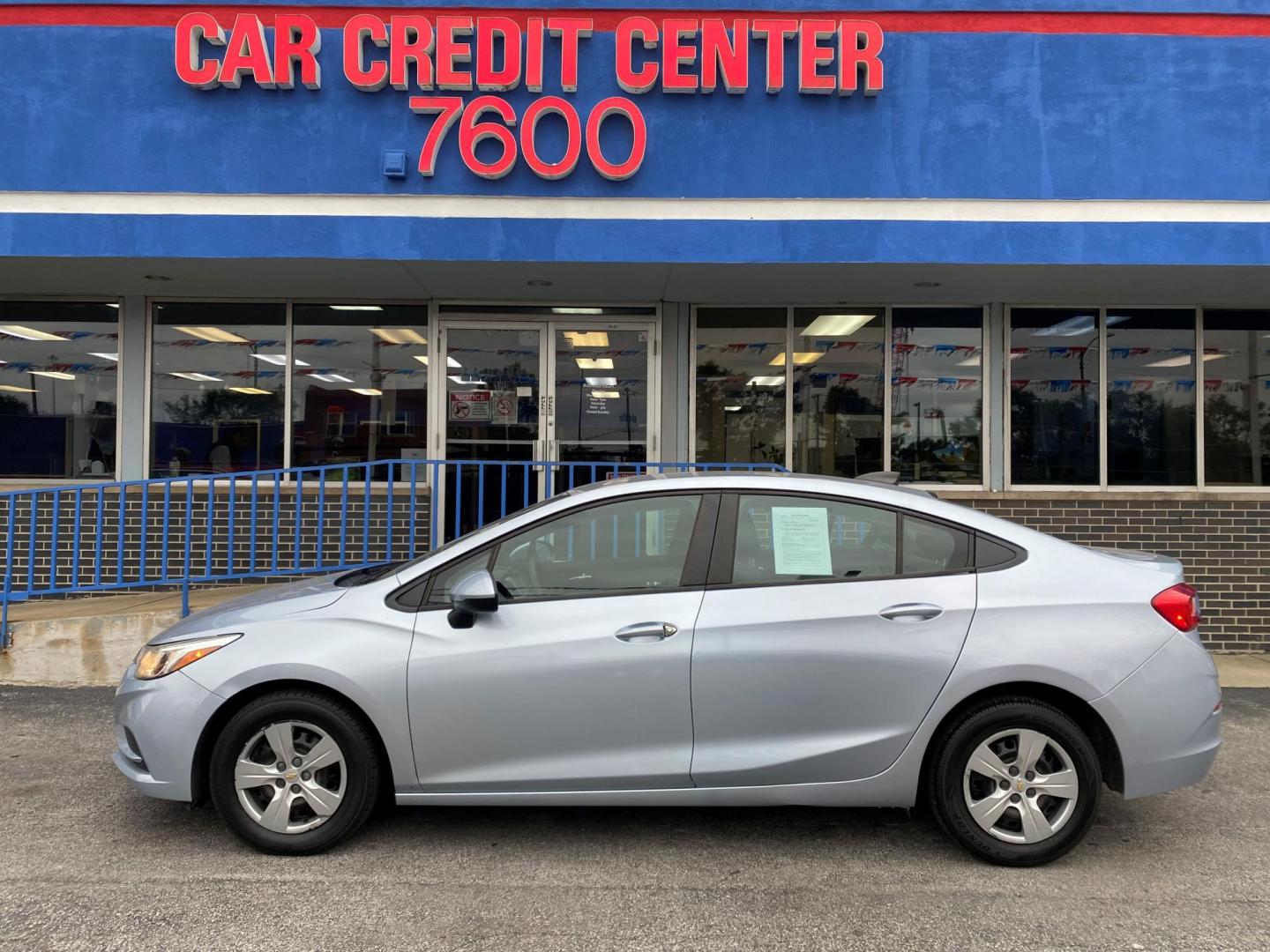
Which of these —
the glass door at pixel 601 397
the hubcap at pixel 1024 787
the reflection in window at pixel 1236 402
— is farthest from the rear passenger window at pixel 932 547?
the reflection in window at pixel 1236 402

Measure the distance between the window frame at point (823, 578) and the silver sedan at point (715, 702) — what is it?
2 centimetres

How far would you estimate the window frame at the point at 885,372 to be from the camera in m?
8.95

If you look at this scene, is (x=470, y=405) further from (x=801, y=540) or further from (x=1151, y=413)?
(x=1151, y=413)

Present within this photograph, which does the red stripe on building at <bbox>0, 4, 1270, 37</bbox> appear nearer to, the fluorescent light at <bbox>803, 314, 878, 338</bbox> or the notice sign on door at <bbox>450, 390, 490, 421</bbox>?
the fluorescent light at <bbox>803, 314, 878, 338</bbox>

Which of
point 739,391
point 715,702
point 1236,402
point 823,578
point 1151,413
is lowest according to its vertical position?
point 715,702

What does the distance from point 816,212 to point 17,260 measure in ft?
22.2

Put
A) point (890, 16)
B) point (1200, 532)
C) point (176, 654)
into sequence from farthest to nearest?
point (1200, 532)
point (890, 16)
point (176, 654)

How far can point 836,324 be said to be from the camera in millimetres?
9102

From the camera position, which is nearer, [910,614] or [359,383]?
[910,614]

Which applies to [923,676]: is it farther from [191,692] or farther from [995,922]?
[191,692]

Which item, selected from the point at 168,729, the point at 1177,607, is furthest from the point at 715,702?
the point at 168,729

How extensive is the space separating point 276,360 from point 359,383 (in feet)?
2.73

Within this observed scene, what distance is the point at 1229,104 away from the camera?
25.4ft

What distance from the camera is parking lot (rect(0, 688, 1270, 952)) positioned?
3.30 metres
